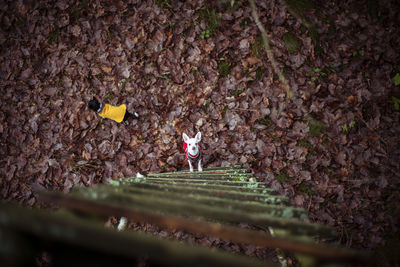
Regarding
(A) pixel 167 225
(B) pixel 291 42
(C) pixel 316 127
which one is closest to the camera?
(A) pixel 167 225

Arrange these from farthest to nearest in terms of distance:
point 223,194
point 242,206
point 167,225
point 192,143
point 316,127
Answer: point 316,127
point 192,143
point 223,194
point 242,206
point 167,225

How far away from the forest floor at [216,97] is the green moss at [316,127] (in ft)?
0.06

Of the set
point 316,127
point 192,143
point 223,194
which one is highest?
point 316,127

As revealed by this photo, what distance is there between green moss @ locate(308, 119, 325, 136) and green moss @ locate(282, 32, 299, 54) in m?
1.04

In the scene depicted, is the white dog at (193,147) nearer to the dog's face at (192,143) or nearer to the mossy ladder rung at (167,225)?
the dog's face at (192,143)

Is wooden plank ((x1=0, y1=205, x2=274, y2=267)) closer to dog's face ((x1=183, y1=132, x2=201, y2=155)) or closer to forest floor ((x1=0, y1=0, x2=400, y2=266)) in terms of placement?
dog's face ((x1=183, y1=132, x2=201, y2=155))


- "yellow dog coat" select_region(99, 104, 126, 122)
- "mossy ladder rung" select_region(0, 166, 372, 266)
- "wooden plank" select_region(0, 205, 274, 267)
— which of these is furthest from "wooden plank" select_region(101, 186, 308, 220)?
"yellow dog coat" select_region(99, 104, 126, 122)

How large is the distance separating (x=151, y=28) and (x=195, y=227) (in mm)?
3245

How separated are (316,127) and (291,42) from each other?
1.25m

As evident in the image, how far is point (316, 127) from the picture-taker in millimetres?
2926

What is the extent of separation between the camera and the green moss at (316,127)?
2918mm

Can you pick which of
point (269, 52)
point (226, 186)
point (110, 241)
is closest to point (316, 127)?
point (269, 52)

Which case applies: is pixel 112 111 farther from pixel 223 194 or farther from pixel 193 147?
pixel 223 194

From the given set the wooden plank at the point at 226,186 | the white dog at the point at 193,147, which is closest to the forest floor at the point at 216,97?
the white dog at the point at 193,147
